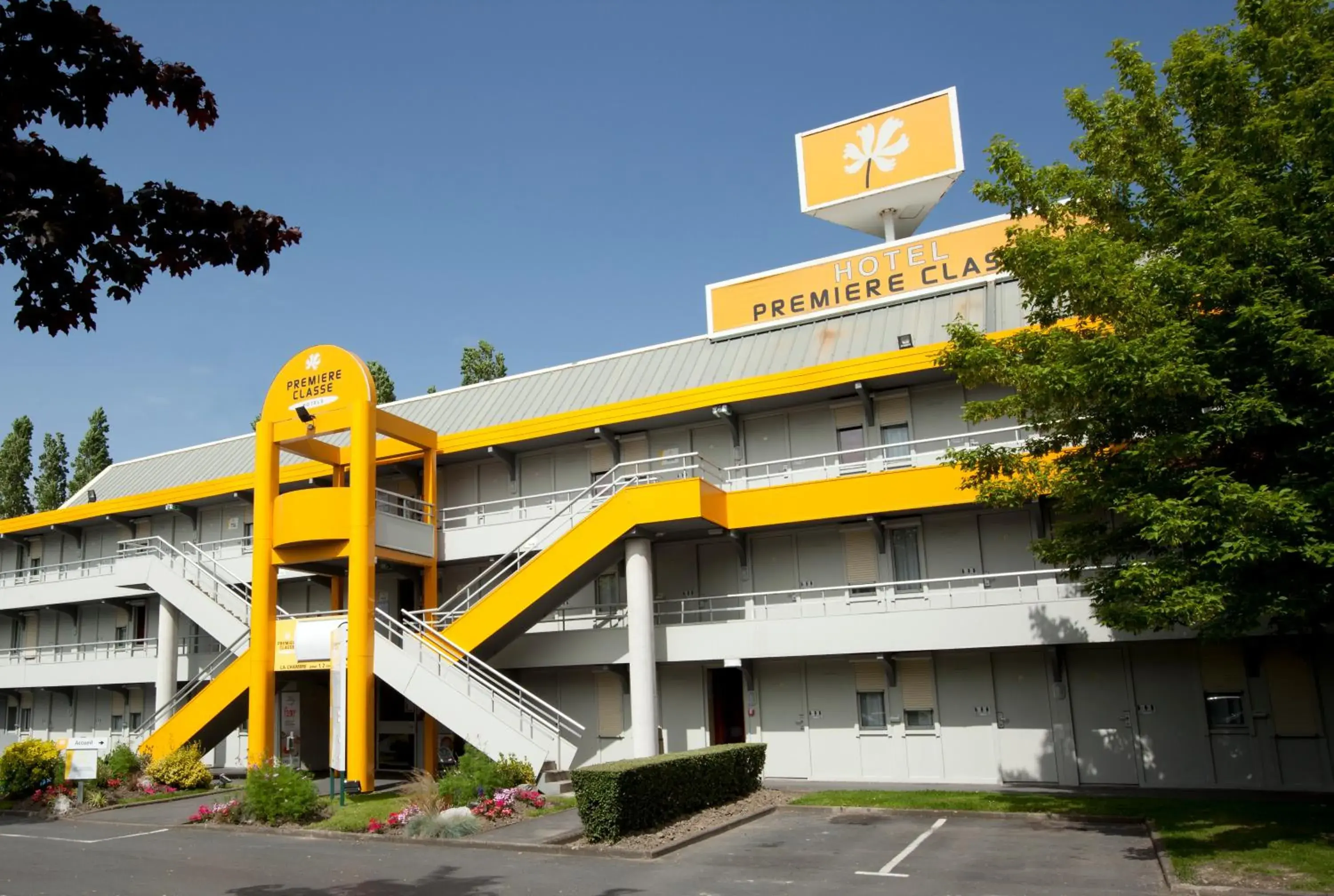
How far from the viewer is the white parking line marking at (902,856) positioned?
1341 centimetres

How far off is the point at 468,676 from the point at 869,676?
9108 mm

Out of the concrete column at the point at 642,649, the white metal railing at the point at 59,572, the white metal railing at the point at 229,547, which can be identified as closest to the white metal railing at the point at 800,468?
the concrete column at the point at 642,649

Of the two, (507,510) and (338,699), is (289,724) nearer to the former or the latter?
(507,510)

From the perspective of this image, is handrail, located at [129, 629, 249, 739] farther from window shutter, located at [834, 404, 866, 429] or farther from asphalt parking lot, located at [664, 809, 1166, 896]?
window shutter, located at [834, 404, 866, 429]

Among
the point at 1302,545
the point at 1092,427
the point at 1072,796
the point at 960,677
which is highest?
the point at 1092,427

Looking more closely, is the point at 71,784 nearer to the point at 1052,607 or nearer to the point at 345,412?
the point at 345,412

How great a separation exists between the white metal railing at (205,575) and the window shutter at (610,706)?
9.62 m

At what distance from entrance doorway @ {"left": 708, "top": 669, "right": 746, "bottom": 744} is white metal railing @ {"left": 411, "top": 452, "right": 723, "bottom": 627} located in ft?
15.9

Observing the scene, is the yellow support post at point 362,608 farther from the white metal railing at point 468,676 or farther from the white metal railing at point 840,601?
the white metal railing at point 840,601

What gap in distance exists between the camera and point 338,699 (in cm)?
2059

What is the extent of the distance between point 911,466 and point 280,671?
52.4ft

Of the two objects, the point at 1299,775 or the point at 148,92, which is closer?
the point at 148,92

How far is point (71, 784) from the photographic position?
79.2ft

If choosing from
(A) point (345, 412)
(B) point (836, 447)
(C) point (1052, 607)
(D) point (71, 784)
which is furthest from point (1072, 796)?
(D) point (71, 784)
